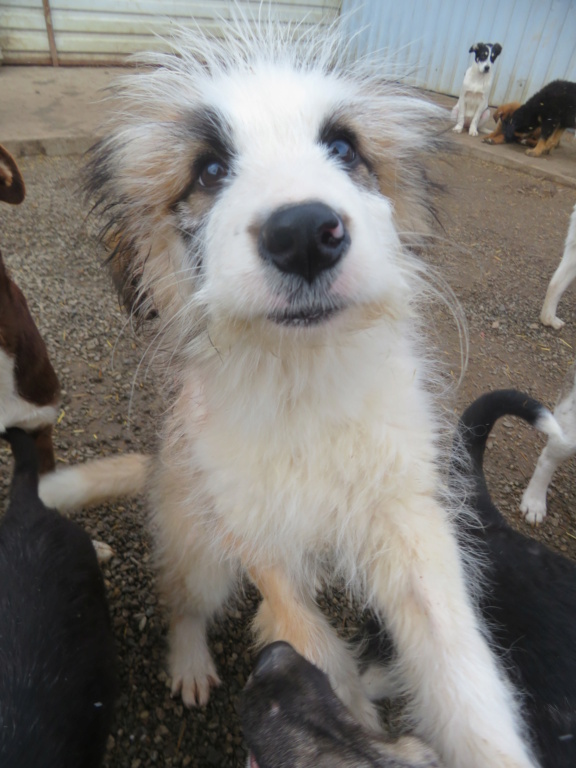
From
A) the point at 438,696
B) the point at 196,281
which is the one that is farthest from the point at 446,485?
the point at 196,281

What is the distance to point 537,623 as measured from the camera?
5.05 ft

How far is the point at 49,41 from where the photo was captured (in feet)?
24.4

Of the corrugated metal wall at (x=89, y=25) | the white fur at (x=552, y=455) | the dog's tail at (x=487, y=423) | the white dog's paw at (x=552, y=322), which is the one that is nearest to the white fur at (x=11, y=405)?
the dog's tail at (x=487, y=423)

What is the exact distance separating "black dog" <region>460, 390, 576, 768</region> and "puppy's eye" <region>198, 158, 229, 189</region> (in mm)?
1280

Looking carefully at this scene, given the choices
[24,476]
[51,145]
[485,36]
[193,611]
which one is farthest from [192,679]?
[485,36]

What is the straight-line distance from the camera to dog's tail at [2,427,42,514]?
5.32 ft

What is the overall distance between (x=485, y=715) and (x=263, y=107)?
4.64 feet

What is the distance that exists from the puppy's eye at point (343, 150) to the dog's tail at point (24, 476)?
4.21 feet

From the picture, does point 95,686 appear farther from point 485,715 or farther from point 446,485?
point 446,485

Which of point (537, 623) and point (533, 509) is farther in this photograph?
point (533, 509)

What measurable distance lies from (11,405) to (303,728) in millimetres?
1539

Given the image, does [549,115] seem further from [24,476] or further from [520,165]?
[24,476]

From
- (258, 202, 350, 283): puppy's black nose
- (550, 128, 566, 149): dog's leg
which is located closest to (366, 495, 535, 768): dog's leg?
(258, 202, 350, 283): puppy's black nose

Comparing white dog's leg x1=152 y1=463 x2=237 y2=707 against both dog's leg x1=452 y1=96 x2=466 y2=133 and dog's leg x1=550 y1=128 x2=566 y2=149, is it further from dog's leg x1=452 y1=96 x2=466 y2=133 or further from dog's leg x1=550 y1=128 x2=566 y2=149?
dog's leg x1=452 y1=96 x2=466 y2=133
